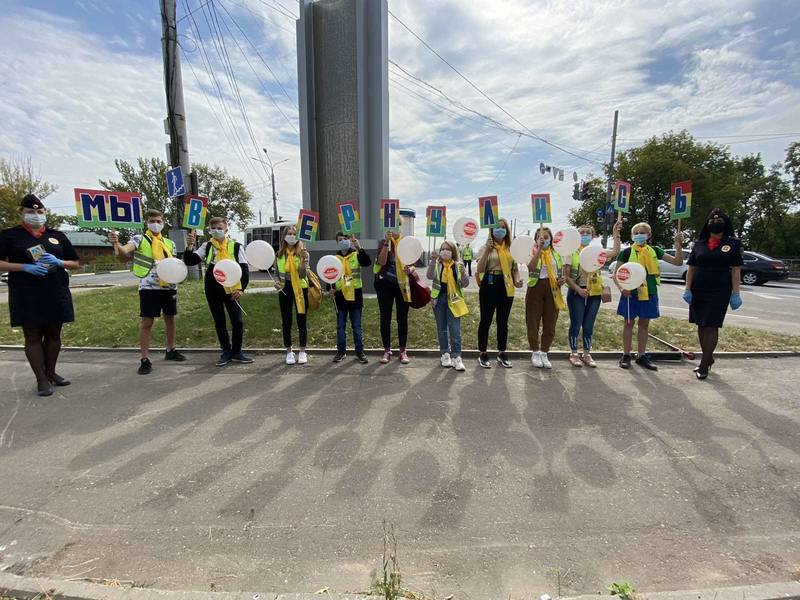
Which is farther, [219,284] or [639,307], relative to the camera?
[219,284]

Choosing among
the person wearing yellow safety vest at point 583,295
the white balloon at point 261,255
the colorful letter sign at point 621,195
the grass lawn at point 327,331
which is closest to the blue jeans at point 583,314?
the person wearing yellow safety vest at point 583,295

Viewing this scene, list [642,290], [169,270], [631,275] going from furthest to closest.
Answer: [642,290]
[169,270]
[631,275]

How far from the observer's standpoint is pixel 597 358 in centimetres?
599

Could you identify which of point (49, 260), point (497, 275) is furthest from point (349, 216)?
point (49, 260)

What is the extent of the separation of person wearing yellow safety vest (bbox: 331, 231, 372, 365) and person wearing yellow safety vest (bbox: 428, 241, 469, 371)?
3.42 feet

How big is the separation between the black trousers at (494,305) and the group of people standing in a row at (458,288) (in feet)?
0.05

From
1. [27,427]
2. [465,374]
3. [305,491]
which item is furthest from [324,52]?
[305,491]

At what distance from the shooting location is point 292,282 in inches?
225

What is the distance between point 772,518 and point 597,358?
3.59 metres

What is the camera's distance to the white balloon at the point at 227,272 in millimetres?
5320

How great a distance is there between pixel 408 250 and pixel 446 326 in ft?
4.13

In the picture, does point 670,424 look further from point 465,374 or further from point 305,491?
point 305,491

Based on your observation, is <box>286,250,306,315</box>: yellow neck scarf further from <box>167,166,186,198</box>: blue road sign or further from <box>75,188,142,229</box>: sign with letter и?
<box>167,166,186,198</box>: blue road sign

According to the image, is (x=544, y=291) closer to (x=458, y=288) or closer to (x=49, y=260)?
(x=458, y=288)
